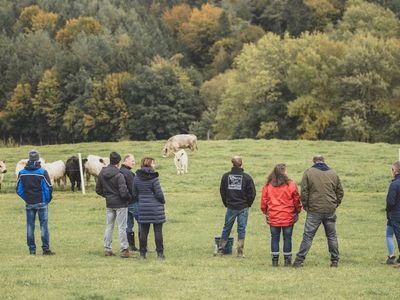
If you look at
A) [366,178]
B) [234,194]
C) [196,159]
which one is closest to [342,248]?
[234,194]

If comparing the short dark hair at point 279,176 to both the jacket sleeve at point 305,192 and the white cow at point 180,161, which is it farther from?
the white cow at point 180,161

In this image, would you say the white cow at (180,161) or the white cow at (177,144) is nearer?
the white cow at (180,161)

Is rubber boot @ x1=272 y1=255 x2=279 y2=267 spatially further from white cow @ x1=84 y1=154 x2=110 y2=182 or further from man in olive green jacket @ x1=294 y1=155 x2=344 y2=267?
white cow @ x1=84 y1=154 x2=110 y2=182

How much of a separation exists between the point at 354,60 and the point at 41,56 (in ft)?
196

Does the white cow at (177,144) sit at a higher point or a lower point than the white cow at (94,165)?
higher

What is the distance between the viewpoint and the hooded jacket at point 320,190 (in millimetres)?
17188

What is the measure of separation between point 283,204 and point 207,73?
394ft

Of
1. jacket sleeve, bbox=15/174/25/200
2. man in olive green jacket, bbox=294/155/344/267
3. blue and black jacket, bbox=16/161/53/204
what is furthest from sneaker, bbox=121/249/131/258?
man in olive green jacket, bbox=294/155/344/267

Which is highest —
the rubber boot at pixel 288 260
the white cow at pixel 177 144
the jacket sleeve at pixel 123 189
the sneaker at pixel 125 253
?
the white cow at pixel 177 144

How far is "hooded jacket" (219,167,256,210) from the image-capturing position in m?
18.5

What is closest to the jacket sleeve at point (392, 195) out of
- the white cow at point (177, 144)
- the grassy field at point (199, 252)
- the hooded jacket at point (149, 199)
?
the grassy field at point (199, 252)

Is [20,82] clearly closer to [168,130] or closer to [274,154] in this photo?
[168,130]

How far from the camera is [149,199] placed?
17719 millimetres


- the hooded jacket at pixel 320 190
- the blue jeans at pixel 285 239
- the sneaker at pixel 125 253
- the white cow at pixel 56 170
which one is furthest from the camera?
the white cow at pixel 56 170
